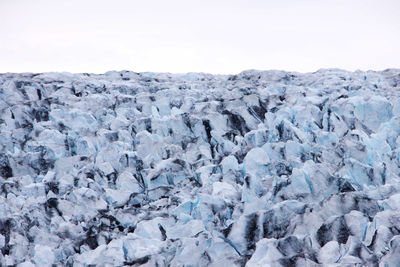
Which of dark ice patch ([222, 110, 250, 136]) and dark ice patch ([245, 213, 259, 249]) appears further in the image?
dark ice patch ([222, 110, 250, 136])

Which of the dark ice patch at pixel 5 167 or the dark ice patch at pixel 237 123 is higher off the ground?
the dark ice patch at pixel 237 123

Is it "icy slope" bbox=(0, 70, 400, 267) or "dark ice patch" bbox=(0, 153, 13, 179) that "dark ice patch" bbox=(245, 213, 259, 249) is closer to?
"icy slope" bbox=(0, 70, 400, 267)

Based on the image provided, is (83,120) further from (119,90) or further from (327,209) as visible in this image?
(327,209)

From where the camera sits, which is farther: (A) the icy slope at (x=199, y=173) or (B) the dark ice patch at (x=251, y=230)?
(B) the dark ice patch at (x=251, y=230)

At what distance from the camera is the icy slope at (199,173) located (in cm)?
720

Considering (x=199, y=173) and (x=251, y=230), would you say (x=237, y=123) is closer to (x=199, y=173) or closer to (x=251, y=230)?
(x=199, y=173)

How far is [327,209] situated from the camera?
770cm

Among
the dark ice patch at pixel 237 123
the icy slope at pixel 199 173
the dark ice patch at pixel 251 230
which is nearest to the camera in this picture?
the icy slope at pixel 199 173

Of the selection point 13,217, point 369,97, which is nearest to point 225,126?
point 369,97

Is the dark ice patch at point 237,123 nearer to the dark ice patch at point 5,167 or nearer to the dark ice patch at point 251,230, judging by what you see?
the dark ice patch at point 251,230

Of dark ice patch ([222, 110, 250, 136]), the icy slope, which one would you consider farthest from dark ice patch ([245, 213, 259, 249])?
dark ice patch ([222, 110, 250, 136])

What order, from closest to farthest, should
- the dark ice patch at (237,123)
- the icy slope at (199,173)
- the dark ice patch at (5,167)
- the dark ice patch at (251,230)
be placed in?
the icy slope at (199,173) < the dark ice patch at (251,230) < the dark ice patch at (5,167) < the dark ice patch at (237,123)

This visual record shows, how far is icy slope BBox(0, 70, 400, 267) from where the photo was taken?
7.20 metres

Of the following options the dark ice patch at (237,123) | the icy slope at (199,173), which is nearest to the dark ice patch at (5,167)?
the icy slope at (199,173)
